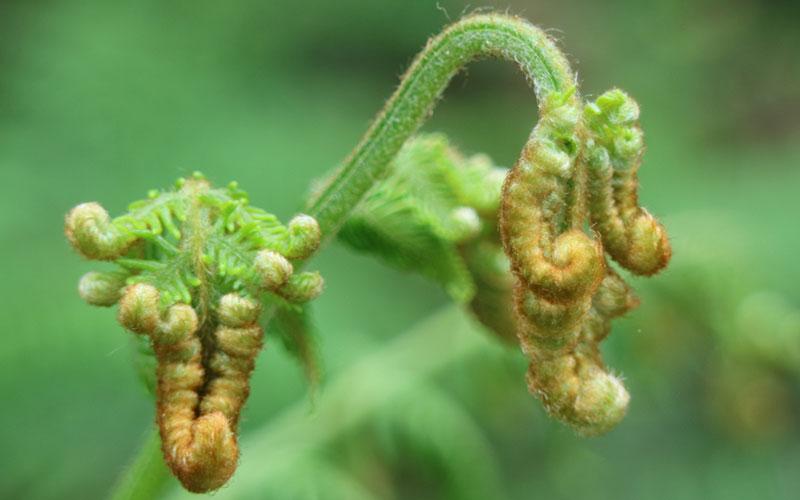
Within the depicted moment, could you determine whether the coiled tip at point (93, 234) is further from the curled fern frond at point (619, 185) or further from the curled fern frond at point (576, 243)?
the curled fern frond at point (619, 185)

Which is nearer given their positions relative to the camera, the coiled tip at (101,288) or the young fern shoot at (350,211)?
the young fern shoot at (350,211)

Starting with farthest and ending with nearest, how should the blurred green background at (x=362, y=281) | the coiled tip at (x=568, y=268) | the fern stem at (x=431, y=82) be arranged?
the blurred green background at (x=362, y=281) → the fern stem at (x=431, y=82) → the coiled tip at (x=568, y=268)

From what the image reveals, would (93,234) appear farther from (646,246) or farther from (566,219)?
(646,246)

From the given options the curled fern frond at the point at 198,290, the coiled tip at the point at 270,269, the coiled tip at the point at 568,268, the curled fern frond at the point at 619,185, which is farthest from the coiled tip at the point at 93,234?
the curled fern frond at the point at 619,185

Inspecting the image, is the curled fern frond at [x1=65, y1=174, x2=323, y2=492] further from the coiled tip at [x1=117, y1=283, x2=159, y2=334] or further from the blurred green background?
the blurred green background

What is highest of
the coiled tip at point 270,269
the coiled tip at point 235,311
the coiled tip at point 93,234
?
the coiled tip at point 270,269

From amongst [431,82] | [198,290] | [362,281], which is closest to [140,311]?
[198,290]

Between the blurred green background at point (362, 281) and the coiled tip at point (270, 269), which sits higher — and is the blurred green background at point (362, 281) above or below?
above

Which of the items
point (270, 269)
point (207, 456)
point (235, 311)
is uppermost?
point (270, 269)
